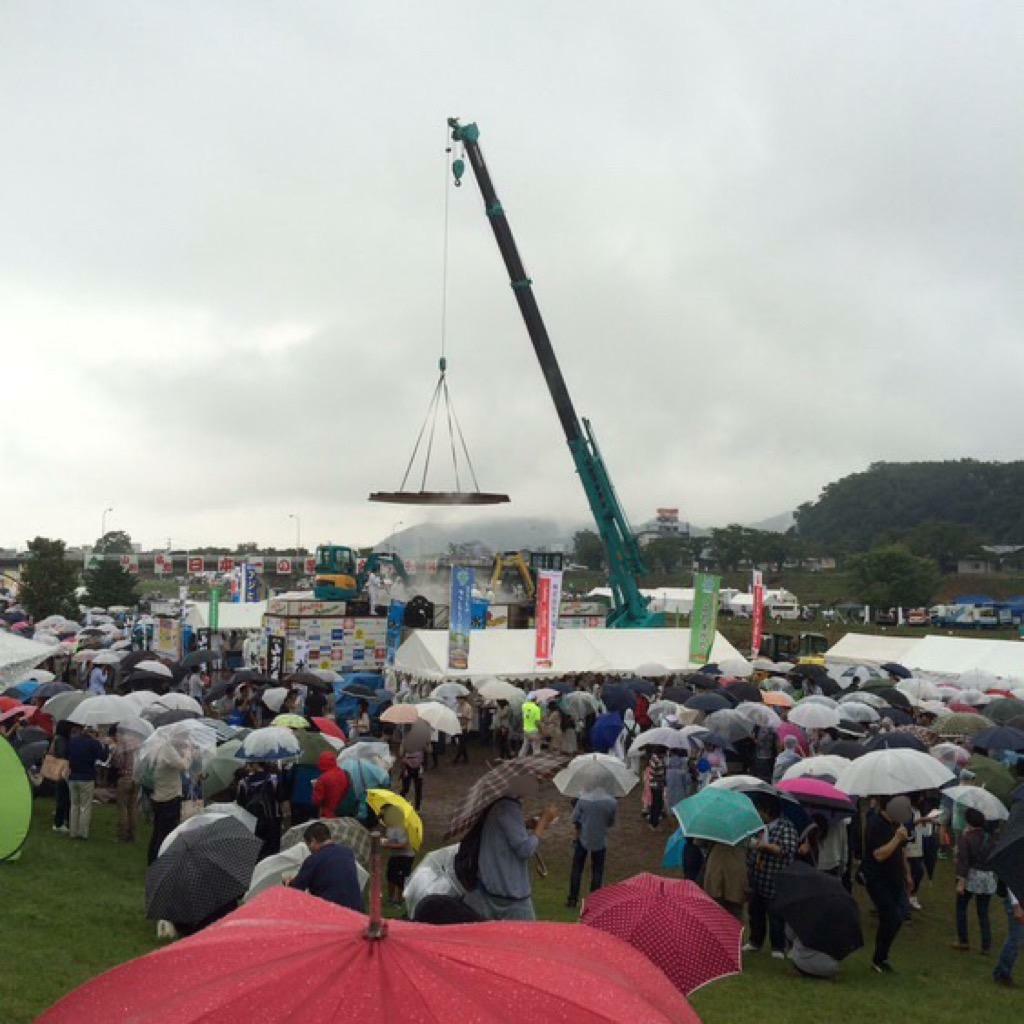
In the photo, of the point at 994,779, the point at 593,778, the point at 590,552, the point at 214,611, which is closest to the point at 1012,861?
the point at 593,778

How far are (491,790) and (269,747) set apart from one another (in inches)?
191

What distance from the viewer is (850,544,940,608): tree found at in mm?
63938

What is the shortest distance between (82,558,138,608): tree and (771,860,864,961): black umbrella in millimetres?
52671

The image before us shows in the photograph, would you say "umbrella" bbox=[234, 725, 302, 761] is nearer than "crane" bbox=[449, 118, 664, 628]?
Yes

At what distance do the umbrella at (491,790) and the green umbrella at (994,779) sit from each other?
281 inches

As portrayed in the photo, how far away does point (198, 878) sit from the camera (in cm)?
693

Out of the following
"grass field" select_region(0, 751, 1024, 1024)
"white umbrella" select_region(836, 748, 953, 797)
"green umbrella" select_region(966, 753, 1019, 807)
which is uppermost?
"white umbrella" select_region(836, 748, 953, 797)

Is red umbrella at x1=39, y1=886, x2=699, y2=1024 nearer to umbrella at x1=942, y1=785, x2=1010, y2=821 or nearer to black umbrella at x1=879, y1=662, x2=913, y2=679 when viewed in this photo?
umbrella at x1=942, y1=785, x2=1010, y2=821

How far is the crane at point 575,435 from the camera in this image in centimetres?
2914

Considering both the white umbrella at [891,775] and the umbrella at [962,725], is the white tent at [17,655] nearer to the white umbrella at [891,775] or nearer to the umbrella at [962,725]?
the white umbrella at [891,775]

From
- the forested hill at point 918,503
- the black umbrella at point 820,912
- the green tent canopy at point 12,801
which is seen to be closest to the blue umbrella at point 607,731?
the black umbrella at point 820,912

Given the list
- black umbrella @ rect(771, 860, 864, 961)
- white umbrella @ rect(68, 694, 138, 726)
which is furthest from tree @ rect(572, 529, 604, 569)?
black umbrella @ rect(771, 860, 864, 961)

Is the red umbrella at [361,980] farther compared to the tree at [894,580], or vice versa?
the tree at [894,580]

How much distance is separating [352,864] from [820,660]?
2367 cm
